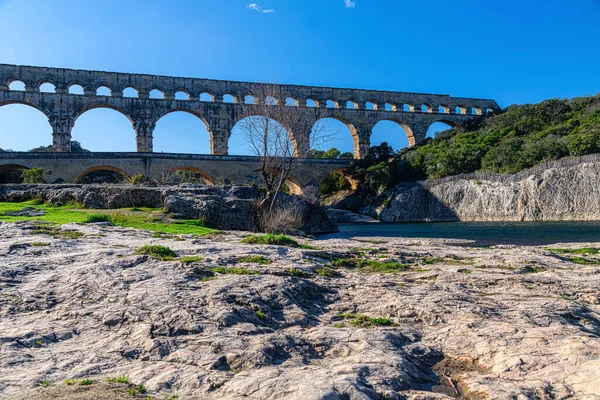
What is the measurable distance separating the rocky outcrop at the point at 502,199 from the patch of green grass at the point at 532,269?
20598 mm

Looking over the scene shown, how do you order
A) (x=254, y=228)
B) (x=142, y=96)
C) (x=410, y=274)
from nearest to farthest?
(x=410, y=274)
(x=254, y=228)
(x=142, y=96)

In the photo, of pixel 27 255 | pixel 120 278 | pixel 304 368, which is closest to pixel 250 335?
pixel 304 368

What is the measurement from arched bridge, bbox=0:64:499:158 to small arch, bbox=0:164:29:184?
4869 mm

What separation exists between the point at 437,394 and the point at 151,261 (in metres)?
4.01

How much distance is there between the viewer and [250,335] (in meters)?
3.91

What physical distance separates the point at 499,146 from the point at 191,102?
2536 cm

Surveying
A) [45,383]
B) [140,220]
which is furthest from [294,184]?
[45,383]

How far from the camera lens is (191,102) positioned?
39.6 metres

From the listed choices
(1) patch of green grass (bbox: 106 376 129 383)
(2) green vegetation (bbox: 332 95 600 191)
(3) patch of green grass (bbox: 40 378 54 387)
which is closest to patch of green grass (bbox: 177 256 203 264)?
(1) patch of green grass (bbox: 106 376 129 383)

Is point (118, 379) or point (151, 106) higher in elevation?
point (151, 106)

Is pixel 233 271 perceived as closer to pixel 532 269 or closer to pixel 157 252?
pixel 157 252

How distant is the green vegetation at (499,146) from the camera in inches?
1165

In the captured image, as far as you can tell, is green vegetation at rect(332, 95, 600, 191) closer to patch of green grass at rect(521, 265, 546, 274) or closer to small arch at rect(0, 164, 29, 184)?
patch of green grass at rect(521, 265, 546, 274)

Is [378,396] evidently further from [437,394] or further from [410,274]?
[410,274]
